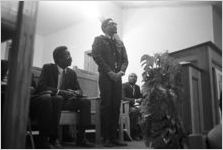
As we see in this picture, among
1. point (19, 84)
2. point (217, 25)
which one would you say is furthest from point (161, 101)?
point (19, 84)

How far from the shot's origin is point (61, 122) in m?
1.98

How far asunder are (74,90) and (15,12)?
2.70 ft

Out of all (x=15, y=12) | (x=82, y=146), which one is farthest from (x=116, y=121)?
(x=15, y=12)

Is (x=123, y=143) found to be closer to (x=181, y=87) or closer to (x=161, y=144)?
(x=161, y=144)

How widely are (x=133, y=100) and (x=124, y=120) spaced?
16 cm

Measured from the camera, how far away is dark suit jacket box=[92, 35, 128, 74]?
217cm

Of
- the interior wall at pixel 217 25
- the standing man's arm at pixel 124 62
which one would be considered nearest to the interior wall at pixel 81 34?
the standing man's arm at pixel 124 62

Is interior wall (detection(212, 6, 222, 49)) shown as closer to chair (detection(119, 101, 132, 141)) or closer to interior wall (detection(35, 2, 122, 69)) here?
interior wall (detection(35, 2, 122, 69))

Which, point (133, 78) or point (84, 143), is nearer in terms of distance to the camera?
point (84, 143)

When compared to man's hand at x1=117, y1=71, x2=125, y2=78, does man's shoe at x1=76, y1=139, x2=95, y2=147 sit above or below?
below

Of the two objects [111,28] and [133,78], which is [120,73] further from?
[111,28]

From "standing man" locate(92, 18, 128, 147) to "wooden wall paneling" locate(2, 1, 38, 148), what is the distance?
0.83m

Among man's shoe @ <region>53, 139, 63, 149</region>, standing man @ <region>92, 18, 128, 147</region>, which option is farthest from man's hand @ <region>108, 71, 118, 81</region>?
man's shoe @ <region>53, 139, 63, 149</region>

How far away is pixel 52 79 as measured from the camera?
1.97 m
